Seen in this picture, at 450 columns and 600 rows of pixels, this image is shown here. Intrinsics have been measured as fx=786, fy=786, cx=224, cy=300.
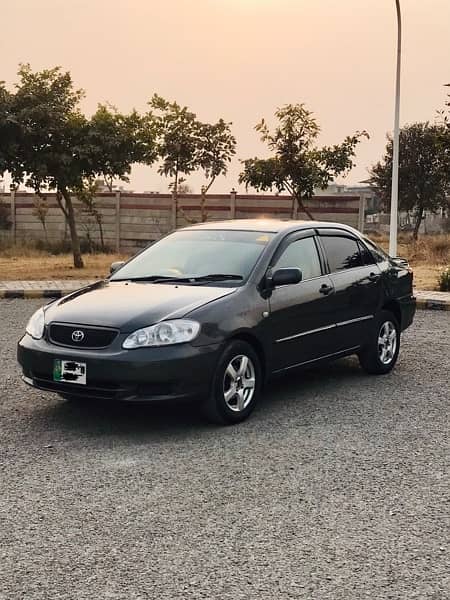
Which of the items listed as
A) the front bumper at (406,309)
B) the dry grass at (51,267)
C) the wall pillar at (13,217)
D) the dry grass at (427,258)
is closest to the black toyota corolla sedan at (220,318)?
the front bumper at (406,309)

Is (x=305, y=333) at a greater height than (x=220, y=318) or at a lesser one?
lesser

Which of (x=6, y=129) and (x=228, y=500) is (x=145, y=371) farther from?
(x=6, y=129)

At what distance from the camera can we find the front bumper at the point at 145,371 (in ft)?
17.9

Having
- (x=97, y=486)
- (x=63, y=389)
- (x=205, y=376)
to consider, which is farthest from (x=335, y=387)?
(x=97, y=486)

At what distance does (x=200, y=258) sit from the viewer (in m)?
6.82

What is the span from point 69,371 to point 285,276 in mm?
1880

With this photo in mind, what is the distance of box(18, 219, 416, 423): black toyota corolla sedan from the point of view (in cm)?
556

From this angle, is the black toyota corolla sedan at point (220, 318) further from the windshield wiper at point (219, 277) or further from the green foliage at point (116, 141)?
the green foliage at point (116, 141)

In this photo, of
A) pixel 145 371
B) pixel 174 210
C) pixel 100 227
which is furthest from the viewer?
pixel 100 227

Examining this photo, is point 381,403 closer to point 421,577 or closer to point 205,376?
point 205,376

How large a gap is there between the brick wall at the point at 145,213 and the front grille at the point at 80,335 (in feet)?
57.4

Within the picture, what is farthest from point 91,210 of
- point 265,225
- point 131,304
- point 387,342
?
point 131,304

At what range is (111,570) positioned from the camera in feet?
11.6

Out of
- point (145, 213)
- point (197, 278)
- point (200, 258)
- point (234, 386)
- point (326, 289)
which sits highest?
point (145, 213)
